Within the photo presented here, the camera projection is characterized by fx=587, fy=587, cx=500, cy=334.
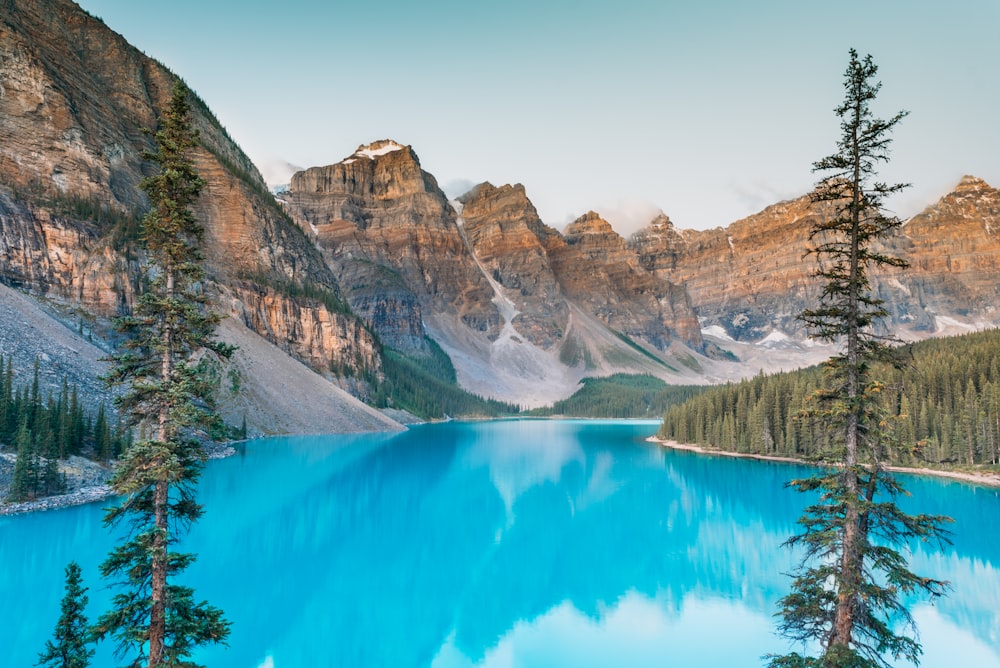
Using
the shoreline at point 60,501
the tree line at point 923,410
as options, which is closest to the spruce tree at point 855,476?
the shoreline at point 60,501

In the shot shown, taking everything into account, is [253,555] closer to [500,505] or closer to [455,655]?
[455,655]

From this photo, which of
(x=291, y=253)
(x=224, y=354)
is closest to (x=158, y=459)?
(x=224, y=354)

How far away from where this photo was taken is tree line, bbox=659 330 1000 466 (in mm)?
51656

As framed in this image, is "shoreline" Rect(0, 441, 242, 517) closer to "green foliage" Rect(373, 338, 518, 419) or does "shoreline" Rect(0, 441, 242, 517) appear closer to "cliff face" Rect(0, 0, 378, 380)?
"cliff face" Rect(0, 0, 378, 380)

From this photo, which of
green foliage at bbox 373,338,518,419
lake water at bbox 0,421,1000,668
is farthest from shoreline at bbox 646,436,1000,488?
green foliage at bbox 373,338,518,419

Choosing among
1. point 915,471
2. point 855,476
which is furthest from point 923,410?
point 855,476

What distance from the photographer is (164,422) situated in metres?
9.60

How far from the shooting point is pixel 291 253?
366ft

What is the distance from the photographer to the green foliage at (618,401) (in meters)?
171

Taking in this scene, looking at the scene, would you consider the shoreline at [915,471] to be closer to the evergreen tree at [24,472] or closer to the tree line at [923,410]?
the tree line at [923,410]

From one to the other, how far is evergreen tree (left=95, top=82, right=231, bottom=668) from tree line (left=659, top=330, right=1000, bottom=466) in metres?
38.8

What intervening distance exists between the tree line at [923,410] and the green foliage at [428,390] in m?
62.0

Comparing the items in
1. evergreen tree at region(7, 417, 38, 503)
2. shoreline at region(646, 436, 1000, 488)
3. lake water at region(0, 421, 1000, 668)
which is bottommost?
shoreline at region(646, 436, 1000, 488)

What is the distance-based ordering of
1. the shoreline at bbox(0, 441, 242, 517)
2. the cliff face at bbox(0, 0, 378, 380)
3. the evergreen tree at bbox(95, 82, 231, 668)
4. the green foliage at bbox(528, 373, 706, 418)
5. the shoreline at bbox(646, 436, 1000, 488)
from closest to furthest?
1. the evergreen tree at bbox(95, 82, 231, 668)
2. the shoreline at bbox(0, 441, 242, 517)
3. the shoreline at bbox(646, 436, 1000, 488)
4. the cliff face at bbox(0, 0, 378, 380)
5. the green foliage at bbox(528, 373, 706, 418)
